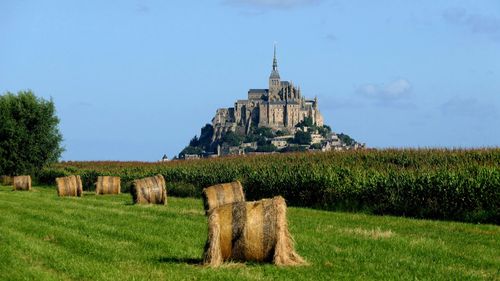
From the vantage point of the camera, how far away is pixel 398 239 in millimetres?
17938

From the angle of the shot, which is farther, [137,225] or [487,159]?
[487,159]

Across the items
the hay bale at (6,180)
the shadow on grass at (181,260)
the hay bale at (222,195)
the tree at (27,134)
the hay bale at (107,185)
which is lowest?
the shadow on grass at (181,260)

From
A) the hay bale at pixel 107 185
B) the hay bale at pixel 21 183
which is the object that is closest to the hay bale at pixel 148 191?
the hay bale at pixel 107 185

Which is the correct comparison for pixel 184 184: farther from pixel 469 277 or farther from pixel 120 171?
pixel 469 277

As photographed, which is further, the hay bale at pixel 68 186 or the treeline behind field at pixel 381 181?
the hay bale at pixel 68 186

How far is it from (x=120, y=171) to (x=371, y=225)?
135 ft

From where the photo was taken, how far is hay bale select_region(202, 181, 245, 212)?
24453 millimetres

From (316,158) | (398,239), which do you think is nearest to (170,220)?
(398,239)

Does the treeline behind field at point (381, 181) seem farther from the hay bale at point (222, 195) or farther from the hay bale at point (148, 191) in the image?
the hay bale at point (222, 195)

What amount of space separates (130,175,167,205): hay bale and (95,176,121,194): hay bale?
12137 millimetres

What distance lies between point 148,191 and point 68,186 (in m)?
9.61

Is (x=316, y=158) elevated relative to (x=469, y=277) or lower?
elevated

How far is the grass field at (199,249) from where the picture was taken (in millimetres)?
13227

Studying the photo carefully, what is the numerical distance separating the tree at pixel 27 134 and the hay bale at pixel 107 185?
2671 centimetres
